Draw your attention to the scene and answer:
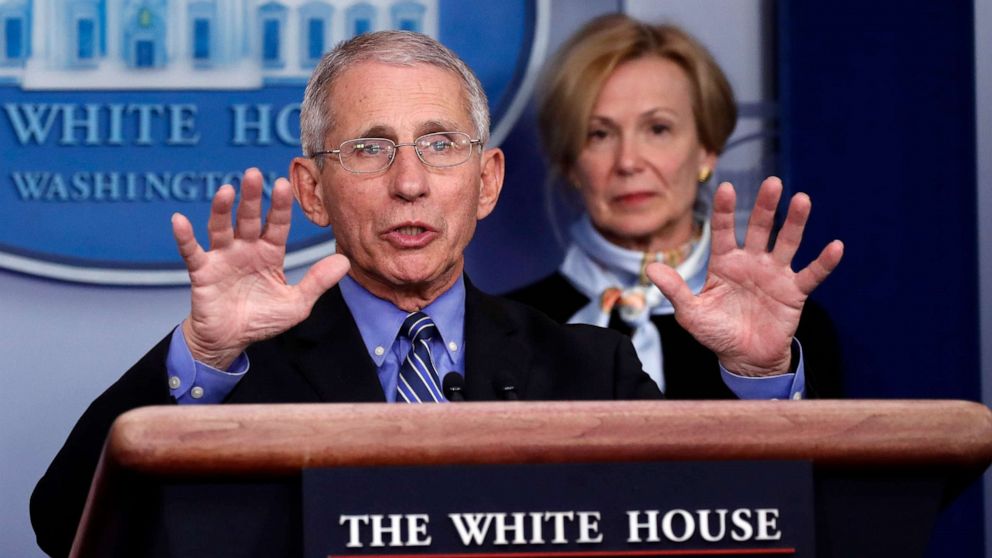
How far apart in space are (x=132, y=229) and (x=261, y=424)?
209 cm

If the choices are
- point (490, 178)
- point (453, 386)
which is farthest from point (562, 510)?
point (490, 178)

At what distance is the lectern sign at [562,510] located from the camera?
114 centimetres

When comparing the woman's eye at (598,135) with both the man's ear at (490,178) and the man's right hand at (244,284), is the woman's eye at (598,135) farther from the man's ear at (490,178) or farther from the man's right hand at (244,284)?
the man's right hand at (244,284)

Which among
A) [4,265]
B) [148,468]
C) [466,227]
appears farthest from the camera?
[4,265]

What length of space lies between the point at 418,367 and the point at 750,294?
0.49 m

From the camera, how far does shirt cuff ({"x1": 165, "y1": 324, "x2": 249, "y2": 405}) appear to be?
1.56 metres

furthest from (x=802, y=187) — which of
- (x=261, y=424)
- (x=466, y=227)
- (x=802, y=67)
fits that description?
(x=261, y=424)

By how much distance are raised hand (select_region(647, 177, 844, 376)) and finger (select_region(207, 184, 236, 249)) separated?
0.50 m

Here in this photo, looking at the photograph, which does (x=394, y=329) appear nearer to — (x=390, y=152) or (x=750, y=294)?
(x=390, y=152)

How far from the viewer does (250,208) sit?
5.00 ft

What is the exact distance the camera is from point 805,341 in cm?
316

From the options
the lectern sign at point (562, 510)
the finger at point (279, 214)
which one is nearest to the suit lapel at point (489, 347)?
the finger at point (279, 214)

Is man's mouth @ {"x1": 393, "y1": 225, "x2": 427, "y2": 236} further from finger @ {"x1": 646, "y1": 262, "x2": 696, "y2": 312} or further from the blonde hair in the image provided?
the blonde hair

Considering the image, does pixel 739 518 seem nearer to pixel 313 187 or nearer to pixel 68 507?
pixel 68 507
